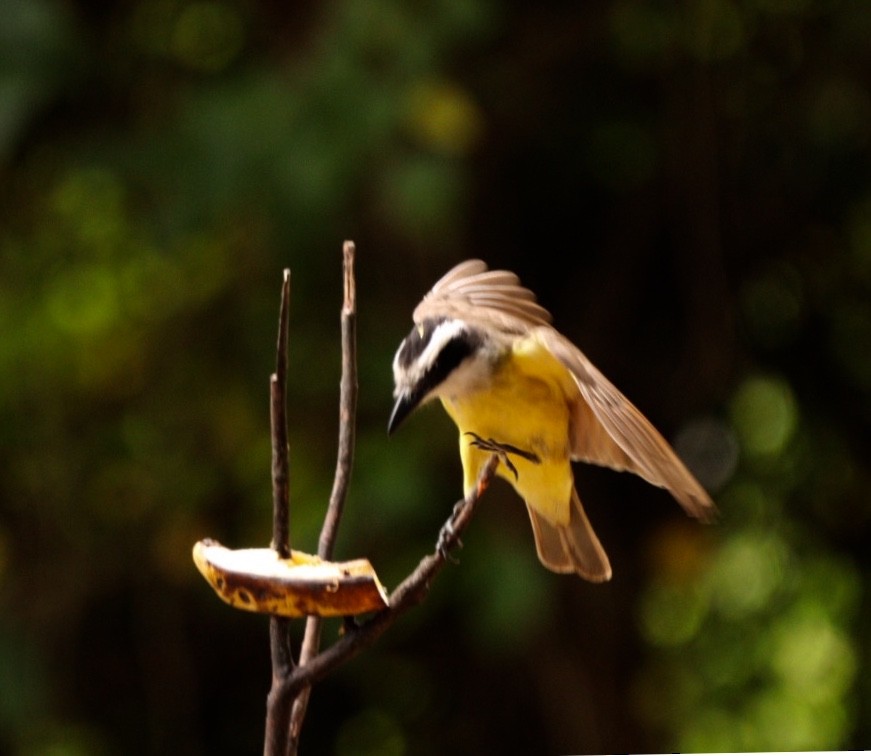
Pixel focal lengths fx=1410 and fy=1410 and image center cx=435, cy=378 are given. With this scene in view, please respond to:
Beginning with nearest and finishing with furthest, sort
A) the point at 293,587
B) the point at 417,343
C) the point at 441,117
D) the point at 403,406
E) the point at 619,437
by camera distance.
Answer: the point at 293,587, the point at 619,437, the point at 403,406, the point at 417,343, the point at 441,117

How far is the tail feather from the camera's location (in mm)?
1519

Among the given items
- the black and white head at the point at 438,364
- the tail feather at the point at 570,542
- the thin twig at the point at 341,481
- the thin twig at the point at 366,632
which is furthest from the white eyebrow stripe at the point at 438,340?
the thin twig at the point at 366,632

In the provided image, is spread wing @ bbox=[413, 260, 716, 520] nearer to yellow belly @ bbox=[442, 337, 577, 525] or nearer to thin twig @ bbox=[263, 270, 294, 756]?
yellow belly @ bbox=[442, 337, 577, 525]

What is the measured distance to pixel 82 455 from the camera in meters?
2.93

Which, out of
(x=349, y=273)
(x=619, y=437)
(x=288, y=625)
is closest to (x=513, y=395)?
(x=619, y=437)

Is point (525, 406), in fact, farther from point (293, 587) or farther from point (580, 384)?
point (293, 587)

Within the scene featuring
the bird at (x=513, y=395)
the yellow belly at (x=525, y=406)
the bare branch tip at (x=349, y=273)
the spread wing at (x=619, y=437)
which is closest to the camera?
the bare branch tip at (x=349, y=273)

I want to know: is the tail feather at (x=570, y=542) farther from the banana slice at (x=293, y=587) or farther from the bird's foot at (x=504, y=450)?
the banana slice at (x=293, y=587)

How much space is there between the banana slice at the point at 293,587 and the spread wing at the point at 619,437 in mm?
305

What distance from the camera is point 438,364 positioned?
1.31m

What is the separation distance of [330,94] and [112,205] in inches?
25.9

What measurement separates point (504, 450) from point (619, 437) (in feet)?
1.12

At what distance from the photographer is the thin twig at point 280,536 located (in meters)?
0.66

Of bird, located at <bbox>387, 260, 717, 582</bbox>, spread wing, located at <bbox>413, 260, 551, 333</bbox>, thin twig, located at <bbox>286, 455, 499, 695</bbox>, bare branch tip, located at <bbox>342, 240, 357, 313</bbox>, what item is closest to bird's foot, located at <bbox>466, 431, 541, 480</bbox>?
bird, located at <bbox>387, 260, 717, 582</bbox>
